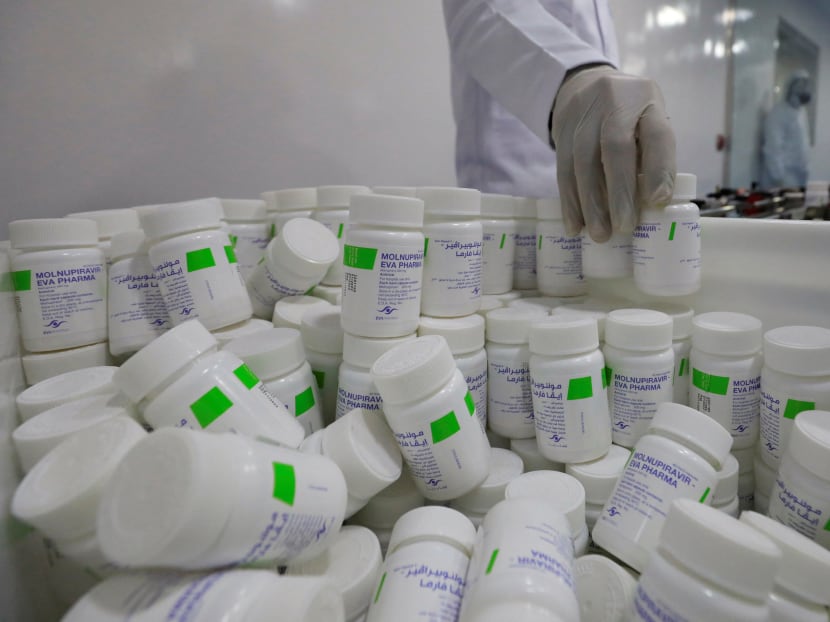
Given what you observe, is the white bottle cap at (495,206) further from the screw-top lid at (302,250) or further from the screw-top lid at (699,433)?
the screw-top lid at (699,433)

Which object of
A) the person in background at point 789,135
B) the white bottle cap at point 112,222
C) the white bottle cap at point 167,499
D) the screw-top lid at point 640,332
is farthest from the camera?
the person in background at point 789,135

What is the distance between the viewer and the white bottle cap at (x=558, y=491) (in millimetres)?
737

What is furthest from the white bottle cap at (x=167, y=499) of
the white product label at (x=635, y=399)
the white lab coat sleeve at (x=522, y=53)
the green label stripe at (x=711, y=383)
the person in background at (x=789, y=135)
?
the person in background at (x=789, y=135)

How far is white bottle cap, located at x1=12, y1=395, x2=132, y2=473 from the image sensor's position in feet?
2.17

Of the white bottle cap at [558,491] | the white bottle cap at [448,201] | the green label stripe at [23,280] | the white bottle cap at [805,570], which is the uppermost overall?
the white bottle cap at [448,201]

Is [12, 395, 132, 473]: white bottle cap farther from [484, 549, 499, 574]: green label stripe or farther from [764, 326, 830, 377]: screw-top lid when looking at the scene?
[764, 326, 830, 377]: screw-top lid

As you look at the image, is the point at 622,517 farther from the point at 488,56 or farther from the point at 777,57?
the point at 777,57

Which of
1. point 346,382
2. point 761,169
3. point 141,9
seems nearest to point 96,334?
point 346,382

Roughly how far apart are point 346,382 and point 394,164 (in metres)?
1.63

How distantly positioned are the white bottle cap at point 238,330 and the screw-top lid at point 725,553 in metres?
0.74

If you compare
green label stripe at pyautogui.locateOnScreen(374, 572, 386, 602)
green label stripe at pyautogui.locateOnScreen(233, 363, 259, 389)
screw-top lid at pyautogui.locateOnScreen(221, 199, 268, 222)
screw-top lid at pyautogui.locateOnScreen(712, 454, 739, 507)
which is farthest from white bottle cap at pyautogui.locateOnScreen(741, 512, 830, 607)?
screw-top lid at pyautogui.locateOnScreen(221, 199, 268, 222)

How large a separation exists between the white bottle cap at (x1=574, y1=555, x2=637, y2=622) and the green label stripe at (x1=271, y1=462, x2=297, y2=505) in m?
0.34

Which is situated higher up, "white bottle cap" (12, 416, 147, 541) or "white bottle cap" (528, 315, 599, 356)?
"white bottle cap" (528, 315, 599, 356)

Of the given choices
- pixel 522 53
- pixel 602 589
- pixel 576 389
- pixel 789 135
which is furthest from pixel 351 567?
pixel 789 135
